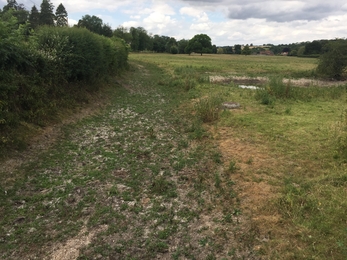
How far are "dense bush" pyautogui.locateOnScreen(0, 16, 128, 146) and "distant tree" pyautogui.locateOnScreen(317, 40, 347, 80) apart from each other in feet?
102

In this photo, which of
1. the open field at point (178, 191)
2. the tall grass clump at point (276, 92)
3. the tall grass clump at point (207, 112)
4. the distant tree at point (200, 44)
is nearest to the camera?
the open field at point (178, 191)

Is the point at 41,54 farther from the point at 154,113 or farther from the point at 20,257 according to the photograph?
the point at 20,257

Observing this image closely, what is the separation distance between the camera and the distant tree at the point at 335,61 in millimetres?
33562

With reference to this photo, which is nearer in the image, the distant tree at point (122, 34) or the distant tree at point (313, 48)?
the distant tree at point (122, 34)

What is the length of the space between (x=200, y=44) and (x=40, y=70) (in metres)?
99.2

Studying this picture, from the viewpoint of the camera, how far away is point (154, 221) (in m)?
5.61

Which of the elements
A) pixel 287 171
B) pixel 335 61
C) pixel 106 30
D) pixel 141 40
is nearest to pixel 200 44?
pixel 141 40

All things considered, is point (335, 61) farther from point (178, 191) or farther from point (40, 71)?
point (178, 191)

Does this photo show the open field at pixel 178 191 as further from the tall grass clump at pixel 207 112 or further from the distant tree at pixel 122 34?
the distant tree at pixel 122 34

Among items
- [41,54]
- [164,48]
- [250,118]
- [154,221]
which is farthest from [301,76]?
[164,48]

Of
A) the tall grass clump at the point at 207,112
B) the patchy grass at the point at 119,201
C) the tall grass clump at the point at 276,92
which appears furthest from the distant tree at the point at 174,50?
the patchy grass at the point at 119,201

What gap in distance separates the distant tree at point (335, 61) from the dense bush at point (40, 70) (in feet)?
102

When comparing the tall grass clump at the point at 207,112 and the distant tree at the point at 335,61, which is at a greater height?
the distant tree at the point at 335,61

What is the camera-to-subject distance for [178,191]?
6848 millimetres
